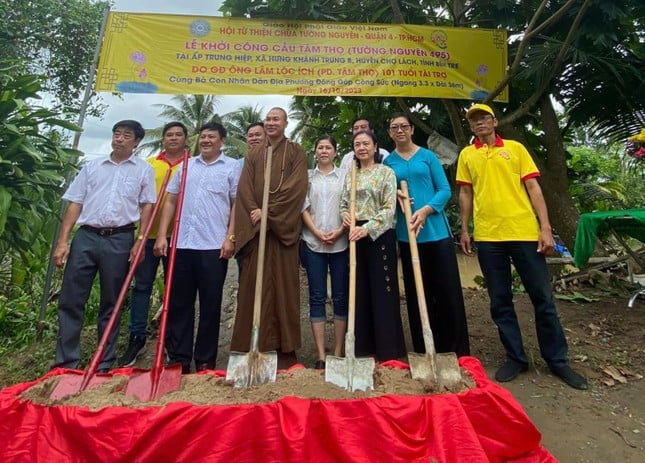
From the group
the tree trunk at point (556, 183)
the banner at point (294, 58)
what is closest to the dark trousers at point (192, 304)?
the banner at point (294, 58)

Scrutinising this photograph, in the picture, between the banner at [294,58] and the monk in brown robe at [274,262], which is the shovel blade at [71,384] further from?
the banner at [294,58]

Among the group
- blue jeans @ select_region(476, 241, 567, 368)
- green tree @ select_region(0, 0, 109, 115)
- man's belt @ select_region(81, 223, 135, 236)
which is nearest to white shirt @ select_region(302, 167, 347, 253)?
blue jeans @ select_region(476, 241, 567, 368)

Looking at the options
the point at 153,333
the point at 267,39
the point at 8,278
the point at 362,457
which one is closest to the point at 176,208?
the point at 153,333

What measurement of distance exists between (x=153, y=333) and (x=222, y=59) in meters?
2.62

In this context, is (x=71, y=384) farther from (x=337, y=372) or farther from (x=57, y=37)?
(x=57, y=37)

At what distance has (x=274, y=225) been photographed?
2475 mm

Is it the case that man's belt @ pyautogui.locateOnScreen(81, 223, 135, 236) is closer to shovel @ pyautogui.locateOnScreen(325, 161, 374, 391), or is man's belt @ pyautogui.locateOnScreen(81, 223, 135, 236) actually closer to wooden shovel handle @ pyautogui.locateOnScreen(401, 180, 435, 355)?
shovel @ pyautogui.locateOnScreen(325, 161, 374, 391)

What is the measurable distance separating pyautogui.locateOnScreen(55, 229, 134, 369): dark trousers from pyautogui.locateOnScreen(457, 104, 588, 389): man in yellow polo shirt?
230 centimetres

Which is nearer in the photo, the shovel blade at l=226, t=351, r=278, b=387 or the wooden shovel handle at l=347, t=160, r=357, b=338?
the shovel blade at l=226, t=351, r=278, b=387

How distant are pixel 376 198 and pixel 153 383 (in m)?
1.57

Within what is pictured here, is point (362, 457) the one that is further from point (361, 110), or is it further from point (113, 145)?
point (361, 110)

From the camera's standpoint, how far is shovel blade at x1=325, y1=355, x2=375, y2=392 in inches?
70.1

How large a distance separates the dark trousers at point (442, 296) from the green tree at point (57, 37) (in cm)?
893

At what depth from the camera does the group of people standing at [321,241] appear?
7.98 ft
